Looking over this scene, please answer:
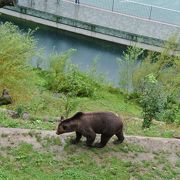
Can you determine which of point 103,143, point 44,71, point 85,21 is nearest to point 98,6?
point 85,21

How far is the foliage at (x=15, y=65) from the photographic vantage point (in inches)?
819

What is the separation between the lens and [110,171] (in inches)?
397

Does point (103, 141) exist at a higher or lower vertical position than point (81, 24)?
higher

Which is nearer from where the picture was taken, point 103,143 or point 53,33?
point 103,143

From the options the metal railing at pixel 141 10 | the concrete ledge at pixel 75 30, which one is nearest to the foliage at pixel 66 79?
the concrete ledge at pixel 75 30

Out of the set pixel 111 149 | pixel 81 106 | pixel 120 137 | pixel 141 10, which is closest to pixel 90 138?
pixel 111 149

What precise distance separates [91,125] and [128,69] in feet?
58.0

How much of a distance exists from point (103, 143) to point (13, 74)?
11.2m

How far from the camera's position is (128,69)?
27891mm

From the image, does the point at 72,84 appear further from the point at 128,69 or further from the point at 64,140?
the point at 64,140

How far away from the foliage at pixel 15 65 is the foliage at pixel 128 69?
291 inches

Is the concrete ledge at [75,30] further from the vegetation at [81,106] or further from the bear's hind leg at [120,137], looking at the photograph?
the bear's hind leg at [120,137]

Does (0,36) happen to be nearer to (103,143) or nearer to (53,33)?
(103,143)

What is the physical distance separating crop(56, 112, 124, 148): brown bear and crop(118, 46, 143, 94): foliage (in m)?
16.7
